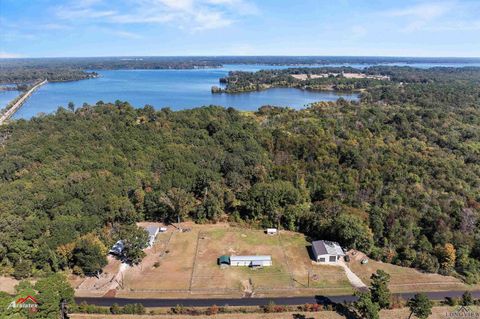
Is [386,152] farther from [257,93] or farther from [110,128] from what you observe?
[257,93]

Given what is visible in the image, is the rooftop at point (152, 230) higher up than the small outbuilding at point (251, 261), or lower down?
higher up

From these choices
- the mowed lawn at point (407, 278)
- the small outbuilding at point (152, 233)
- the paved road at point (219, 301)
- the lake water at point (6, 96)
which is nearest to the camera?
the paved road at point (219, 301)

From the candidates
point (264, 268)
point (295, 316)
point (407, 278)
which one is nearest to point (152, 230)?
point (264, 268)

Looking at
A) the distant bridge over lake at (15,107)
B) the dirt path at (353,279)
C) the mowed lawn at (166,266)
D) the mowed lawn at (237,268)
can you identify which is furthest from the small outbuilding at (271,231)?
the distant bridge over lake at (15,107)

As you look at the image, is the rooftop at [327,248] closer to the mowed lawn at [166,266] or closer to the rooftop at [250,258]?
the rooftop at [250,258]

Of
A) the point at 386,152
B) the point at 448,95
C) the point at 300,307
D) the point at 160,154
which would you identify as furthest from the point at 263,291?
the point at 448,95

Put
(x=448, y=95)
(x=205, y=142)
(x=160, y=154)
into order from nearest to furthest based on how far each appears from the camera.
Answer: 1. (x=160, y=154)
2. (x=205, y=142)
3. (x=448, y=95)
